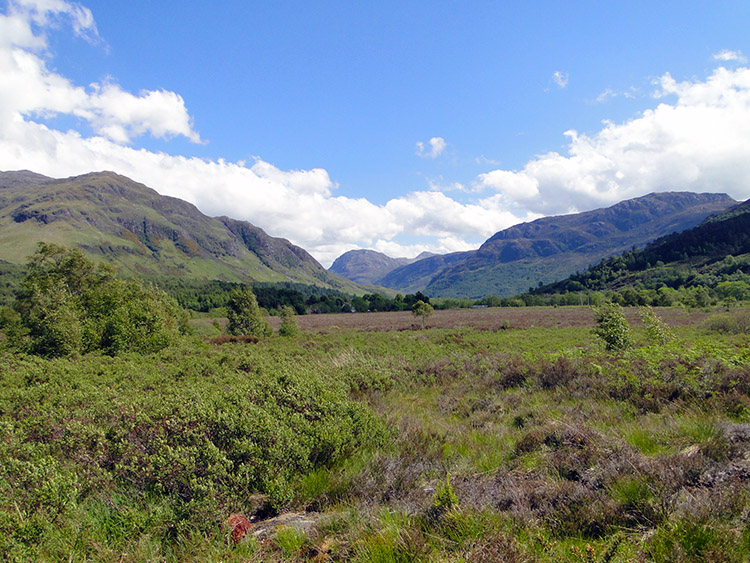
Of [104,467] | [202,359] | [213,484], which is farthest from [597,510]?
[202,359]

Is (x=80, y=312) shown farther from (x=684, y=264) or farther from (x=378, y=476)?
(x=684, y=264)

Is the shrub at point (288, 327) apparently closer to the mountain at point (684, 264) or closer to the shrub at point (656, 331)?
the shrub at point (656, 331)

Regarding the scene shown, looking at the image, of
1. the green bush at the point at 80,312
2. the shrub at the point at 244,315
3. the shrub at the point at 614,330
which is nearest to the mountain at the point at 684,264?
the shrub at the point at 614,330

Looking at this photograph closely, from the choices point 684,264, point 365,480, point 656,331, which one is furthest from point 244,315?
point 684,264

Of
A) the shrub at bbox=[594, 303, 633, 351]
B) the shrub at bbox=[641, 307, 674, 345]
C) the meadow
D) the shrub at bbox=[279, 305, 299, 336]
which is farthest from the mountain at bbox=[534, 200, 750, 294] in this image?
the meadow

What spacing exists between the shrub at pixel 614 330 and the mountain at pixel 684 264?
112m

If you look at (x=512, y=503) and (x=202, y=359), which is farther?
(x=202, y=359)

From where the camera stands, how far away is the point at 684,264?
12738 cm

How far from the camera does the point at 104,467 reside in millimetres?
4480

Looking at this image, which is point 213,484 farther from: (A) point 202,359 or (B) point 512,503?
(A) point 202,359

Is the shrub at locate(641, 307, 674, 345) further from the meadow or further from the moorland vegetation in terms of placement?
the meadow

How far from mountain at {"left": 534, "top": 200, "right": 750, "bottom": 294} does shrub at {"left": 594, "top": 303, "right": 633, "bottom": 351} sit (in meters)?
112

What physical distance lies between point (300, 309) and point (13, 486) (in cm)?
11647

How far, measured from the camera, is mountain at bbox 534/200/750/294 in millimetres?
104562
